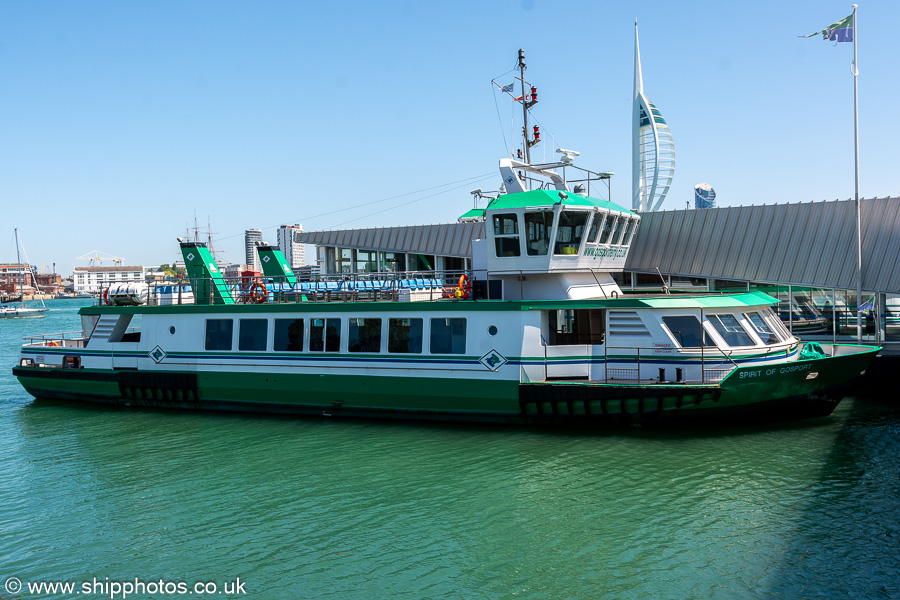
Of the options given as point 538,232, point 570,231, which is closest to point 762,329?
point 570,231

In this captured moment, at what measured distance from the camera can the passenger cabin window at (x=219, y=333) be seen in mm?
20125

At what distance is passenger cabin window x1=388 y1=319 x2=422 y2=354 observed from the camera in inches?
708

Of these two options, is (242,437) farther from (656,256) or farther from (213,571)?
(656,256)

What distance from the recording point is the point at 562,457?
14.5 m

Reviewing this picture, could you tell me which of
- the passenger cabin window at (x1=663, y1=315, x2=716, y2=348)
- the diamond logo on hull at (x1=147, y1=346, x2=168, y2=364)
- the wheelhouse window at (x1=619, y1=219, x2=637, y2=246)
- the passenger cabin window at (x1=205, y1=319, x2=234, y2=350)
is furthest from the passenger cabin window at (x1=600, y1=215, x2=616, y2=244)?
the diamond logo on hull at (x1=147, y1=346, x2=168, y2=364)

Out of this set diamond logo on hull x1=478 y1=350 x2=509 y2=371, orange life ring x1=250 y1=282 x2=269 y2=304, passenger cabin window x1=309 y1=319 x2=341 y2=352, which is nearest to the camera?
diamond logo on hull x1=478 y1=350 x2=509 y2=371

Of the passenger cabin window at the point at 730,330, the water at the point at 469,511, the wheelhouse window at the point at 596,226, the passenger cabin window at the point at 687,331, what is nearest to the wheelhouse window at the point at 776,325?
the passenger cabin window at the point at 730,330

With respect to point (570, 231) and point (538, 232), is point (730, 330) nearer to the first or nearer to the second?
point (570, 231)

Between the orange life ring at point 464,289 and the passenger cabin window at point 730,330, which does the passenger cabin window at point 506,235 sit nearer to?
the orange life ring at point 464,289

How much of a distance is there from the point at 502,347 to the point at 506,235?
312 centimetres

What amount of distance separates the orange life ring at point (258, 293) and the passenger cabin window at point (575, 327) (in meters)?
9.00

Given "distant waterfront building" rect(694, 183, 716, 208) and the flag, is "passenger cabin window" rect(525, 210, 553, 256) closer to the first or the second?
the flag

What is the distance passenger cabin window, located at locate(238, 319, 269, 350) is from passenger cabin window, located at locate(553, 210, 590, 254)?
29.0ft

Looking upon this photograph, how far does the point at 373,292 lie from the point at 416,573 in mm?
11003
